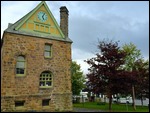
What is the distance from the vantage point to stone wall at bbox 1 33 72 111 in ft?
74.3

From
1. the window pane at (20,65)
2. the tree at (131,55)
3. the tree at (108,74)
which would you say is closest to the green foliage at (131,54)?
the tree at (131,55)

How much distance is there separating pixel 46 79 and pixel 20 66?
3359 mm

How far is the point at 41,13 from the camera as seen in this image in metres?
26.2

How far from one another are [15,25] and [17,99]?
7.74 metres

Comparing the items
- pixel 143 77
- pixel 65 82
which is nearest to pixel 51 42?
pixel 65 82

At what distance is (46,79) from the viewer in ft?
83.7

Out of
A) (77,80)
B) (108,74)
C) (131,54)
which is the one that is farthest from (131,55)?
(77,80)

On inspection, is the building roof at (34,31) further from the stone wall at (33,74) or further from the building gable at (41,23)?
the stone wall at (33,74)

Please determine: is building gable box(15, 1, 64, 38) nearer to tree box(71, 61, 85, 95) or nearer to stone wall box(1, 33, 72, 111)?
stone wall box(1, 33, 72, 111)

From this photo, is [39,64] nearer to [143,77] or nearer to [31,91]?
[31,91]

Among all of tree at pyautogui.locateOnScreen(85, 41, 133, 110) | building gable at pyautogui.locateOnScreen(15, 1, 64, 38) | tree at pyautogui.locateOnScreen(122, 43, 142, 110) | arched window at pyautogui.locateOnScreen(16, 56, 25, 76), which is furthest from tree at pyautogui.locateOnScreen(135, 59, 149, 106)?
arched window at pyautogui.locateOnScreen(16, 56, 25, 76)

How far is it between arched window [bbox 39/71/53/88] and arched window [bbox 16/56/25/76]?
2.32 m

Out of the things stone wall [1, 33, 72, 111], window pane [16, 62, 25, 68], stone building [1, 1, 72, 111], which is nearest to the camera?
stone wall [1, 33, 72, 111]

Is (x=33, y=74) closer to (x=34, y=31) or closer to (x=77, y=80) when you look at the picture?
(x=34, y=31)
